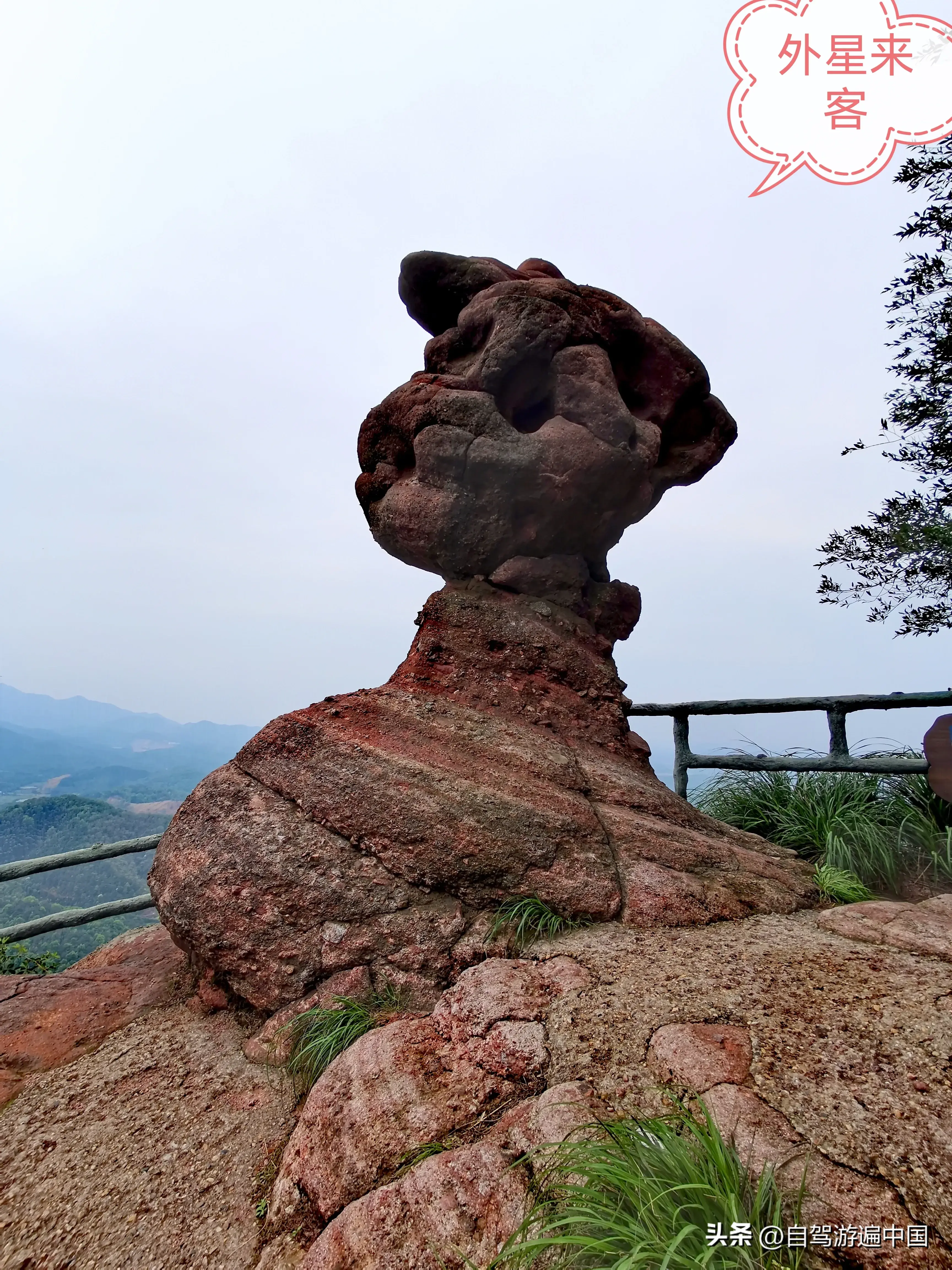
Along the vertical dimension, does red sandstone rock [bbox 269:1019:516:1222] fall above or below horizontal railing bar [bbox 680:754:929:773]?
below

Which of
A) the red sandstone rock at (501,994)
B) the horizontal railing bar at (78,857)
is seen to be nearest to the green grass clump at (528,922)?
the red sandstone rock at (501,994)

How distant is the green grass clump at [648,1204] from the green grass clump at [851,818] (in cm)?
289

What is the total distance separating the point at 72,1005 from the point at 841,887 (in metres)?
4.37

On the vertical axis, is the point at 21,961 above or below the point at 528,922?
below

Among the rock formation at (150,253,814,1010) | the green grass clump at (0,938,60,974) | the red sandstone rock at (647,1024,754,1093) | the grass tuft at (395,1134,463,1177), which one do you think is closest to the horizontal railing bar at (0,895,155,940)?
the green grass clump at (0,938,60,974)

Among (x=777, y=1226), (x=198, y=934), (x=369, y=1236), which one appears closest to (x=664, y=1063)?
(x=777, y=1226)

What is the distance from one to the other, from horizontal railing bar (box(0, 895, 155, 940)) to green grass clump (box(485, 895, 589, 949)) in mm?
3546

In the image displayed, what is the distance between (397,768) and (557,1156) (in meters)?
2.00

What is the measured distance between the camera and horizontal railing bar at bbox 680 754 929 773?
524 centimetres

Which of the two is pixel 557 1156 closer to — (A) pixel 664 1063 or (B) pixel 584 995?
(A) pixel 664 1063

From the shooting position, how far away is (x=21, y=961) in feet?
19.3

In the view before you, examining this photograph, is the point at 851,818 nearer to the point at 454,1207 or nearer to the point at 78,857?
the point at 454,1207

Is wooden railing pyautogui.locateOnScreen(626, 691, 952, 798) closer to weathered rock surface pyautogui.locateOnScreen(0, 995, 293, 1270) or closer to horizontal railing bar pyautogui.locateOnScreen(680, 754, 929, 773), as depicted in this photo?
horizontal railing bar pyautogui.locateOnScreen(680, 754, 929, 773)

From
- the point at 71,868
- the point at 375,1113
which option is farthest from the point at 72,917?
the point at 375,1113
